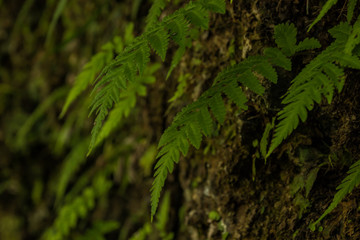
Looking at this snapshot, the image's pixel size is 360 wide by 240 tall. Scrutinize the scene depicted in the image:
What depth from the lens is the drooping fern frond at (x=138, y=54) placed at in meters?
1.01

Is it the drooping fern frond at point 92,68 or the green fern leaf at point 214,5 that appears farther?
the drooping fern frond at point 92,68

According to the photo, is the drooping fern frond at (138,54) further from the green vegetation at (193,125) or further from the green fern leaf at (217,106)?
the green fern leaf at (217,106)

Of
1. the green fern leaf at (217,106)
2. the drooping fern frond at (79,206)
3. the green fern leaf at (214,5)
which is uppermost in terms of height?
the green fern leaf at (214,5)

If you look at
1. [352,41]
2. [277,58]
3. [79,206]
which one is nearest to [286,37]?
[277,58]

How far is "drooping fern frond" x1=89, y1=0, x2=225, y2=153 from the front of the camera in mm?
1015

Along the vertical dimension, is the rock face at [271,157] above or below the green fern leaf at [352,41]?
below

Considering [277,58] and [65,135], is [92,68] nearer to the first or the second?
[277,58]

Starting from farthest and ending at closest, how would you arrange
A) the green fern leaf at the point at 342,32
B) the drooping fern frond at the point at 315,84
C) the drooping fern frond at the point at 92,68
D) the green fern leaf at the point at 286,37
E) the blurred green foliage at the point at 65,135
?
the blurred green foliage at the point at 65,135, the drooping fern frond at the point at 92,68, the green fern leaf at the point at 286,37, the green fern leaf at the point at 342,32, the drooping fern frond at the point at 315,84

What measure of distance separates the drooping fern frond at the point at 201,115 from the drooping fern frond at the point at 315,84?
100 mm

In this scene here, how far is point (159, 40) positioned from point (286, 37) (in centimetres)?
44

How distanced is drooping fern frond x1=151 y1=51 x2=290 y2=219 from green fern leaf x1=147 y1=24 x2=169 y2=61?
7.6 inches

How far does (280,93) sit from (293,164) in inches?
11.2

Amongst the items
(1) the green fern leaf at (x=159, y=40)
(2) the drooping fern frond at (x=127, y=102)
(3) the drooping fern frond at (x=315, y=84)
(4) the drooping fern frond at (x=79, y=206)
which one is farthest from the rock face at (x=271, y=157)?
(4) the drooping fern frond at (x=79, y=206)

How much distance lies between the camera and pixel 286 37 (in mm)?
1186
